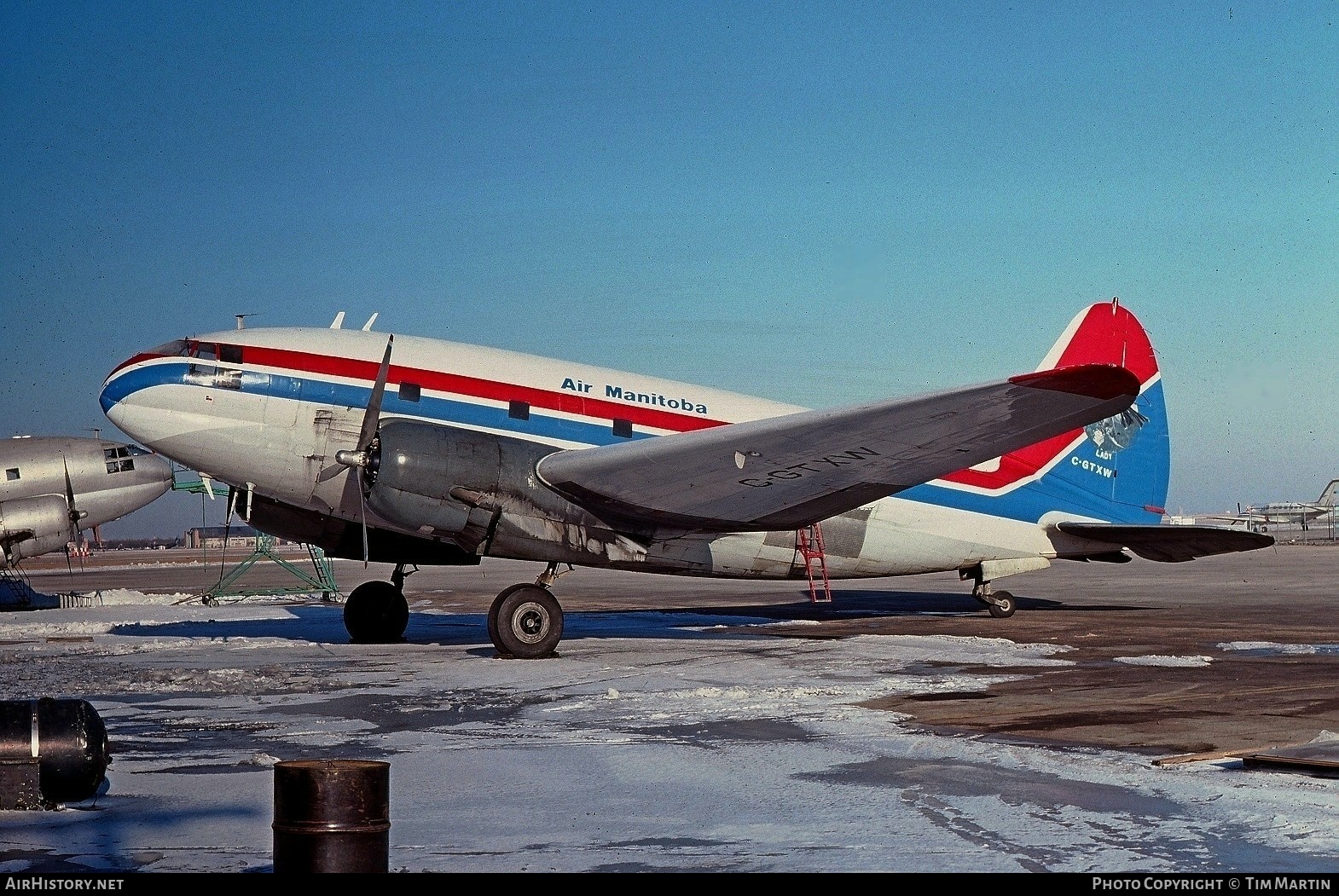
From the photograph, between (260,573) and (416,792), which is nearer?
(416,792)

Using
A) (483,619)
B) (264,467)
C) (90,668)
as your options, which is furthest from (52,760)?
(483,619)

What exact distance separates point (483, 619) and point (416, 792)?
15073mm

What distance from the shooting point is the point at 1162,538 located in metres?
18.7

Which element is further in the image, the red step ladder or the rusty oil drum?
the red step ladder

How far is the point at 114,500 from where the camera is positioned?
27.2m

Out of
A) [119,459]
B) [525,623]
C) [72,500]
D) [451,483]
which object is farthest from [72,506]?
[525,623]

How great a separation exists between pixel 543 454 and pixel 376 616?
13.8ft

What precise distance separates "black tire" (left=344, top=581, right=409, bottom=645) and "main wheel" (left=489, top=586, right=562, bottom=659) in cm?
345

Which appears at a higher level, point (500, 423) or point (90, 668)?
point (500, 423)

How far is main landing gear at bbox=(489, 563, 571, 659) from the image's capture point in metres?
13.4

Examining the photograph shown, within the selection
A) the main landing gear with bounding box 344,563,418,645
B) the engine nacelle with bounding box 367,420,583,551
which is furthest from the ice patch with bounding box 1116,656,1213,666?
the main landing gear with bounding box 344,563,418,645

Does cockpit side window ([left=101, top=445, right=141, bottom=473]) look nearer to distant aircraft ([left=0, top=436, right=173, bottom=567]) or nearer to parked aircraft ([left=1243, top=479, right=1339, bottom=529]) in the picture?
distant aircraft ([left=0, top=436, right=173, bottom=567])

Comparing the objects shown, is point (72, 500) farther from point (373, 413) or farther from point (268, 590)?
point (373, 413)
